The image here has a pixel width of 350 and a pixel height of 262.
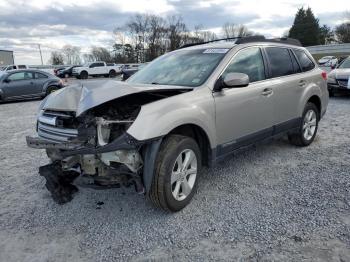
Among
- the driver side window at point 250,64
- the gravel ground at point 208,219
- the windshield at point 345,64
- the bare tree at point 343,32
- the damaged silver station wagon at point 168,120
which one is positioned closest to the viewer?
the gravel ground at point 208,219

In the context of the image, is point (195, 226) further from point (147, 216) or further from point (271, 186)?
point (271, 186)

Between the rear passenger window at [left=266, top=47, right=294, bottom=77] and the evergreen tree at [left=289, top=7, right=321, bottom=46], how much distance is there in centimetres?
7417

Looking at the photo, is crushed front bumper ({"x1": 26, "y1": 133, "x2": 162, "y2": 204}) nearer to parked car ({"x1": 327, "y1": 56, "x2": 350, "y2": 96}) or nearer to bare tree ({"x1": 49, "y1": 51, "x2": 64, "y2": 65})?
parked car ({"x1": 327, "y1": 56, "x2": 350, "y2": 96})

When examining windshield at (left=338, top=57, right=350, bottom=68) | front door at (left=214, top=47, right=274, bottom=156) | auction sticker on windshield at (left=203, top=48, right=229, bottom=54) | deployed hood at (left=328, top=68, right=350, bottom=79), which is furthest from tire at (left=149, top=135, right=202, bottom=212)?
windshield at (left=338, top=57, right=350, bottom=68)

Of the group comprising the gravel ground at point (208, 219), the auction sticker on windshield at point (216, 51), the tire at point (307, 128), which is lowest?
the gravel ground at point (208, 219)

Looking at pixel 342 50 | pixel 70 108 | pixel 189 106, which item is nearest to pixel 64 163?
pixel 70 108

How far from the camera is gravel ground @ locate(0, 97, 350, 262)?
9.96ft

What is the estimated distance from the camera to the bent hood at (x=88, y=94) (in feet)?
11.0

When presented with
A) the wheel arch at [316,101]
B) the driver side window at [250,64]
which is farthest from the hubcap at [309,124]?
the driver side window at [250,64]

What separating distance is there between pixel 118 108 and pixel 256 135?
77.2 inches

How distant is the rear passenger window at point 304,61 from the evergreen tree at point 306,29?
73409 mm

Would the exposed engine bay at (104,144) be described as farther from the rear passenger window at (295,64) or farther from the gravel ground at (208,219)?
the rear passenger window at (295,64)

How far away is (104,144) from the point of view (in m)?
3.24

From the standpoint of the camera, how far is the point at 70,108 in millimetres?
3553
